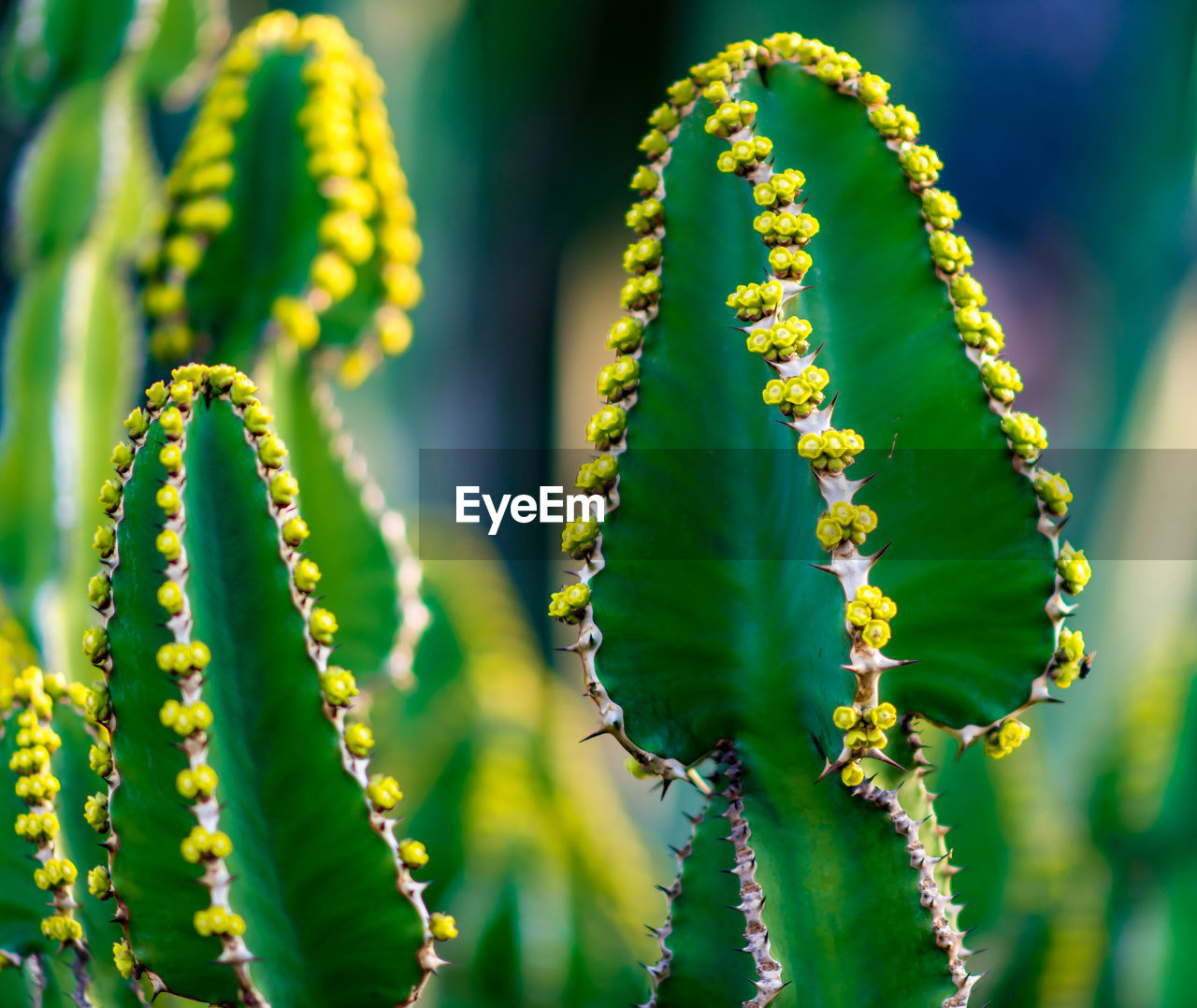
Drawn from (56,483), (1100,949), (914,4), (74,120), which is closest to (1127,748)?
(1100,949)

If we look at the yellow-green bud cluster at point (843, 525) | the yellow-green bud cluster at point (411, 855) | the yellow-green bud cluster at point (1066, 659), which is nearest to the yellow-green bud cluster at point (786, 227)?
the yellow-green bud cluster at point (843, 525)

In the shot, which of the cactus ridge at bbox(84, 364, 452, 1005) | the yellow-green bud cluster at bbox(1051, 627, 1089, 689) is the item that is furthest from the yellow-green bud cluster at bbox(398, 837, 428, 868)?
the yellow-green bud cluster at bbox(1051, 627, 1089, 689)

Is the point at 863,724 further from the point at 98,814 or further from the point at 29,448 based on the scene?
the point at 29,448

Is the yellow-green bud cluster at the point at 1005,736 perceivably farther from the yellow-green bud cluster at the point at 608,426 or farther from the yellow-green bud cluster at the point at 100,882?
the yellow-green bud cluster at the point at 100,882

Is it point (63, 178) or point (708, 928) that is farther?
point (63, 178)

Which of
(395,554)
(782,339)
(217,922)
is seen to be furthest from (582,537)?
(395,554)

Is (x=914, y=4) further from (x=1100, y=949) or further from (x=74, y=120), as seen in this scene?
(x=1100, y=949)

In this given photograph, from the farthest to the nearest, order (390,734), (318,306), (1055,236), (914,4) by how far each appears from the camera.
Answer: (1055,236), (914,4), (390,734), (318,306)
